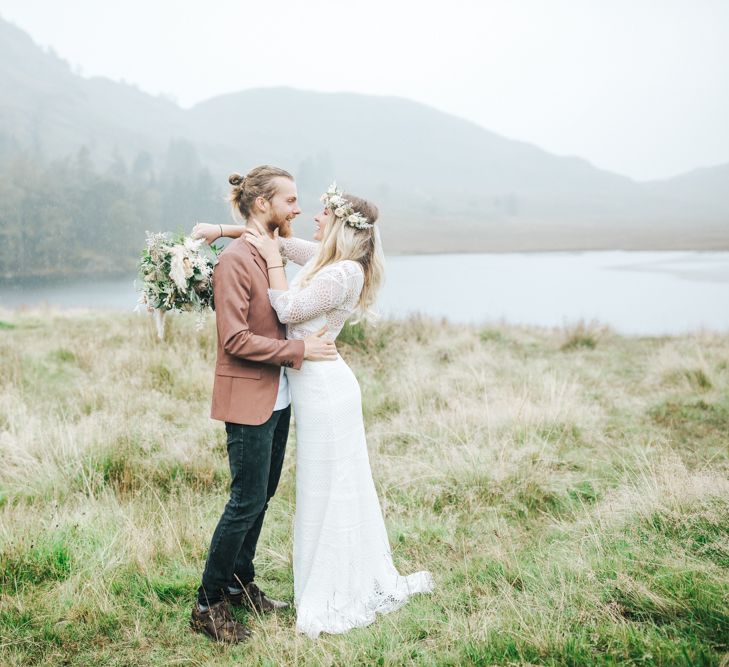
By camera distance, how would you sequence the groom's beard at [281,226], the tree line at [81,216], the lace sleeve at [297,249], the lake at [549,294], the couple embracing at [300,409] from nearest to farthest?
the couple embracing at [300,409]
the groom's beard at [281,226]
the lace sleeve at [297,249]
the lake at [549,294]
the tree line at [81,216]

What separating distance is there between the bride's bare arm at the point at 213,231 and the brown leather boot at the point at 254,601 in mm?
1895

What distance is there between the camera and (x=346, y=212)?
114 inches

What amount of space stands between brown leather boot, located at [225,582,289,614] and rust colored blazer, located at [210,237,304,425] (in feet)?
3.51

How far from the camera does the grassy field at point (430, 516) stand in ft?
8.34

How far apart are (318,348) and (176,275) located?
77 cm

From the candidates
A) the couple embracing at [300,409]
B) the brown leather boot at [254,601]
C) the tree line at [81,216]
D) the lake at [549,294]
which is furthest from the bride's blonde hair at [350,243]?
the tree line at [81,216]

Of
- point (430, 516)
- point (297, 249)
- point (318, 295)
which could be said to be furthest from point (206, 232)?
point (430, 516)

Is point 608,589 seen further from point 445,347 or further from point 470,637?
point 445,347

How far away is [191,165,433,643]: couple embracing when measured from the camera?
2656 millimetres

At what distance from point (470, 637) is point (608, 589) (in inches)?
31.2

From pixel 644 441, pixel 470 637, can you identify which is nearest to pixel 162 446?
pixel 470 637

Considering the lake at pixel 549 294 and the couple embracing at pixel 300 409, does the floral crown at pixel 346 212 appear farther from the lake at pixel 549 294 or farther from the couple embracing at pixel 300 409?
the lake at pixel 549 294

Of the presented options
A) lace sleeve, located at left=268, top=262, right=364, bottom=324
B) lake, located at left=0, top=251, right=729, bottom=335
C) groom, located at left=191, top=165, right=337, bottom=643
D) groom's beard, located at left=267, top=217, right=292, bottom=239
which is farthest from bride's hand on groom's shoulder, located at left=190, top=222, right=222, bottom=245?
lake, located at left=0, top=251, right=729, bottom=335

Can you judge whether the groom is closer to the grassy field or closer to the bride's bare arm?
the bride's bare arm
